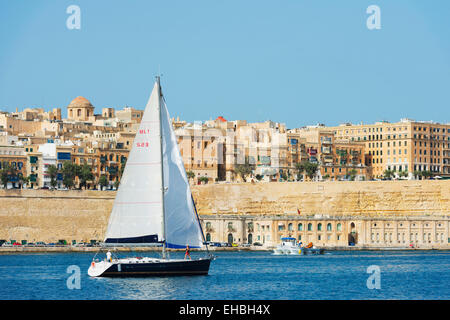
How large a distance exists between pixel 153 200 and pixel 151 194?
25 cm

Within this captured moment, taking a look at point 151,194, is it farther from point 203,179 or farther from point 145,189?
point 203,179

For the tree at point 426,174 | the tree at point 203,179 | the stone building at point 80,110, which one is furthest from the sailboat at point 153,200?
the stone building at point 80,110

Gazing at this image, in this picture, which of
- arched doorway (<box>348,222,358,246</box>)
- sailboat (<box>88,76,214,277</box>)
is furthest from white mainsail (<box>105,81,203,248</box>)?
arched doorway (<box>348,222,358,246</box>)

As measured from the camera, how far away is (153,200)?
37438 millimetres

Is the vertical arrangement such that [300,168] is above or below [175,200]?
below

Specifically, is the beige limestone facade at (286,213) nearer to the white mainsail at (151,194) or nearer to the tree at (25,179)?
the tree at (25,179)

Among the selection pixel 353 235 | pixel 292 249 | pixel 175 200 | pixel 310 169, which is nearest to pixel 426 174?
pixel 310 169

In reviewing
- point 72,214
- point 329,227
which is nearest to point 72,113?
point 72,214

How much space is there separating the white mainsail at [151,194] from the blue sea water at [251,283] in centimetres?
183

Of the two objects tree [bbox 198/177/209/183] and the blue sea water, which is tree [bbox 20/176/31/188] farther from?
the blue sea water

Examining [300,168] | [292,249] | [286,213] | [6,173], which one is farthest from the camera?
[300,168]

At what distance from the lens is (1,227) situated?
85750 mm

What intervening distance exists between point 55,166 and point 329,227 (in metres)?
29.9

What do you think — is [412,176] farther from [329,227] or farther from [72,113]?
[72,113]
